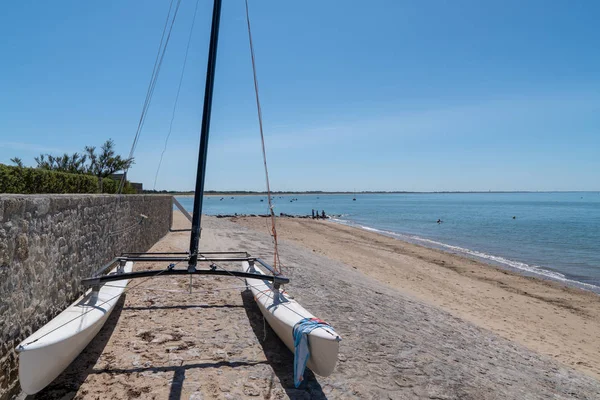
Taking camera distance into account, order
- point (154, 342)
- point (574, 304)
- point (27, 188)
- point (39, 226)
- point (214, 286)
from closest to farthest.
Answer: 1. point (39, 226)
2. point (154, 342)
3. point (214, 286)
4. point (27, 188)
5. point (574, 304)

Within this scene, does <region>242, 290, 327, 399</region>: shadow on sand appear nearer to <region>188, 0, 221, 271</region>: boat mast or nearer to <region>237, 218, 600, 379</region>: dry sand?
<region>188, 0, 221, 271</region>: boat mast

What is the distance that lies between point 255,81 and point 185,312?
4.11 meters

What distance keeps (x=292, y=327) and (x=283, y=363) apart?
→ 0.52 m

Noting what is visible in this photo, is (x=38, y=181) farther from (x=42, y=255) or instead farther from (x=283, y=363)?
(x=283, y=363)

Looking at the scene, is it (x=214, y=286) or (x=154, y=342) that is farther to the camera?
(x=214, y=286)

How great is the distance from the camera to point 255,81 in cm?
639

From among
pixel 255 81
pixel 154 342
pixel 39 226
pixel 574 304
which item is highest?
pixel 255 81

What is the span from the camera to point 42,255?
4520 mm

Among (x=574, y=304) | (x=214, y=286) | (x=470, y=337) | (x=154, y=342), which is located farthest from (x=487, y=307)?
(x=154, y=342)

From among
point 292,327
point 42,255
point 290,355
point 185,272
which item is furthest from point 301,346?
point 42,255

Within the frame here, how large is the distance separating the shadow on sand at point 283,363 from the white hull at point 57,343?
86.3 inches

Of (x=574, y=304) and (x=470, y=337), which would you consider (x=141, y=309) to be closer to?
(x=470, y=337)

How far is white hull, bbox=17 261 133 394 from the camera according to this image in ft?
11.2

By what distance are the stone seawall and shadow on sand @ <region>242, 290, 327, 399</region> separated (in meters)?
2.70
